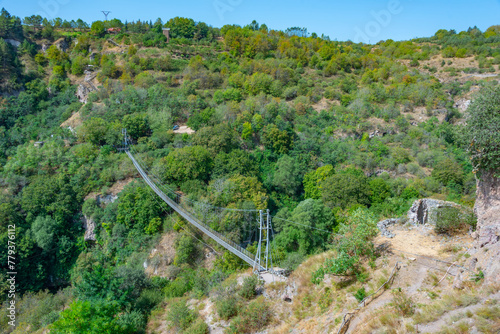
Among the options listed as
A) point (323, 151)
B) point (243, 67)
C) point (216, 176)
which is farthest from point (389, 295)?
point (243, 67)

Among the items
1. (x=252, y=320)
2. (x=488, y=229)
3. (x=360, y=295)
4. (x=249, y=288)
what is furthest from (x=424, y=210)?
(x=252, y=320)

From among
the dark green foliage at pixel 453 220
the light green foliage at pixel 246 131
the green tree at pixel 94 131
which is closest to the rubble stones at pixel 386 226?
the dark green foliage at pixel 453 220

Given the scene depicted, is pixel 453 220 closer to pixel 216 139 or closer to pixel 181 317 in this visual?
pixel 181 317

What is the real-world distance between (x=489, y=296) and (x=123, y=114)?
3096 cm

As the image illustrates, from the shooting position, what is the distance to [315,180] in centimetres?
2608

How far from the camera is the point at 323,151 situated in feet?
97.8

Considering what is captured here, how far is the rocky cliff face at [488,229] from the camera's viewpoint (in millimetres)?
8586

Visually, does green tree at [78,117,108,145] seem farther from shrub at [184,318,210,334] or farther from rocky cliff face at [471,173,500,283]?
rocky cliff face at [471,173,500,283]

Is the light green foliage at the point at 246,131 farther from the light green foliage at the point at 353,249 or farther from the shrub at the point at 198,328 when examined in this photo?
the shrub at the point at 198,328

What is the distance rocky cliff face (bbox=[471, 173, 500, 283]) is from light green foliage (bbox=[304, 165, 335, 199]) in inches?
542

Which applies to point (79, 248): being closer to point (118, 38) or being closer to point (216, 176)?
point (216, 176)

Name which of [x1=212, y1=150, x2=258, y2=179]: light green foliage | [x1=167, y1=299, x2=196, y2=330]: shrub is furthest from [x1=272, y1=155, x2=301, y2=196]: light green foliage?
[x1=167, y1=299, x2=196, y2=330]: shrub

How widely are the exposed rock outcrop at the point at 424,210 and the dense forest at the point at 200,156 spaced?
2.80m

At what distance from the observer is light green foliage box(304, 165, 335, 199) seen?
25.2 meters
